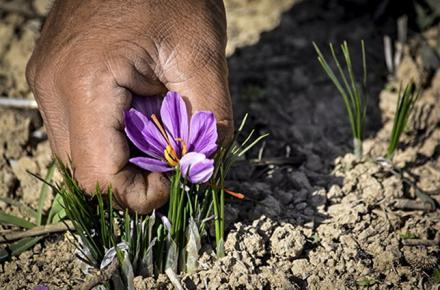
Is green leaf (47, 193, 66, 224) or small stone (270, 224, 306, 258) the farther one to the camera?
green leaf (47, 193, 66, 224)

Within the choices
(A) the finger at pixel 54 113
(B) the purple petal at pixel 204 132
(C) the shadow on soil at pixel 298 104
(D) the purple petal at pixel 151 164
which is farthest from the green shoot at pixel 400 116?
(A) the finger at pixel 54 113

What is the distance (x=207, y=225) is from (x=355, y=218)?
580 millimetres

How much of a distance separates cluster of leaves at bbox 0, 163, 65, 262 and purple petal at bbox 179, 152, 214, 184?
1.93 feet

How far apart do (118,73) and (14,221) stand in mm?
808

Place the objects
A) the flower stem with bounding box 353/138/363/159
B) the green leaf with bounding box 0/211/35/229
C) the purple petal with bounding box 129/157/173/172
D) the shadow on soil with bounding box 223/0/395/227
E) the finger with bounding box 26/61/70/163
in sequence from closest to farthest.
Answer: the purple petal with bounding box 129/157/173/172 → the finger with bounding box 26/61/70/163 → the green leaf with bounding box 0/211/35/229 → the shadow on soil with bounding box 223/0/395/227 → the flower stem with bounding box 353/138/363/159

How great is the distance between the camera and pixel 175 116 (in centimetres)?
196

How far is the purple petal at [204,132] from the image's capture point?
1883mm

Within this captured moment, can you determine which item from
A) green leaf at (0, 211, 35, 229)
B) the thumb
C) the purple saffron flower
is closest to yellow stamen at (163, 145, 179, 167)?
the purple saffron flower

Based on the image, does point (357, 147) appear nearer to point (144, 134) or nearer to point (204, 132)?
point (204, 132)

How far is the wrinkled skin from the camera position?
1.87 metres

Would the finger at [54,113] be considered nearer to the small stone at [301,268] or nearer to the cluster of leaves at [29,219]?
the cluster of leaves at [29,219]

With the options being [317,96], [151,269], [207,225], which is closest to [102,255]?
[151,269]

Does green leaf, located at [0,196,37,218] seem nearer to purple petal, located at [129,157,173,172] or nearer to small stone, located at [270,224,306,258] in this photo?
purple petal, located at [129,157,173,172]

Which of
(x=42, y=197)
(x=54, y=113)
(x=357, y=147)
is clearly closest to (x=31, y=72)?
(x=54, y=113)
